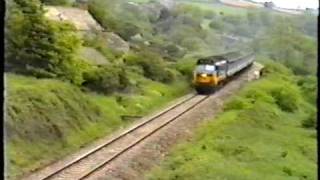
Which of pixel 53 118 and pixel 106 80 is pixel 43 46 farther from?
pixel 106 80

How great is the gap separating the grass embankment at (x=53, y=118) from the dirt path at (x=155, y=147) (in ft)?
3.05

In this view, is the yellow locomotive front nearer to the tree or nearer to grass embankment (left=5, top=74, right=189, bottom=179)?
grass embankment (left=5, top=74, right=189, bottom=179)

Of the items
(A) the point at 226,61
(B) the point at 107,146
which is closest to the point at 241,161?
(B) the point at 107,146

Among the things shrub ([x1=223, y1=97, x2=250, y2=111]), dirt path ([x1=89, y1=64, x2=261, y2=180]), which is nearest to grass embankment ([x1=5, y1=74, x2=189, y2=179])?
dirt path ([x1=89, y1=64, x2=261, y2=180])

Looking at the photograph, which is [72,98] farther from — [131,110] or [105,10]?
[105,10]

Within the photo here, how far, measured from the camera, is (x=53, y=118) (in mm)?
11070

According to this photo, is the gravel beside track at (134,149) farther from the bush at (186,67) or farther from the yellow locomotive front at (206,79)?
the bush at (186,67)

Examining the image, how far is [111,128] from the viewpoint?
1228cm

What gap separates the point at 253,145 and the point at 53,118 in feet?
9.92

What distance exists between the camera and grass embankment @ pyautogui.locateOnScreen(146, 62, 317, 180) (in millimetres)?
8383

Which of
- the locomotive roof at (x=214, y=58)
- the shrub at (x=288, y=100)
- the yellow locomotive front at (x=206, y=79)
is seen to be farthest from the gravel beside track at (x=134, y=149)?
the locomotive roof at (x=214, y=58)

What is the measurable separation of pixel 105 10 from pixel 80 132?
37.2 feet

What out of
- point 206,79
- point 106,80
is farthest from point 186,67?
point 106,80

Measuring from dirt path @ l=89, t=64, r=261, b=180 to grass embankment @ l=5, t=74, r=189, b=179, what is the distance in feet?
3.05
